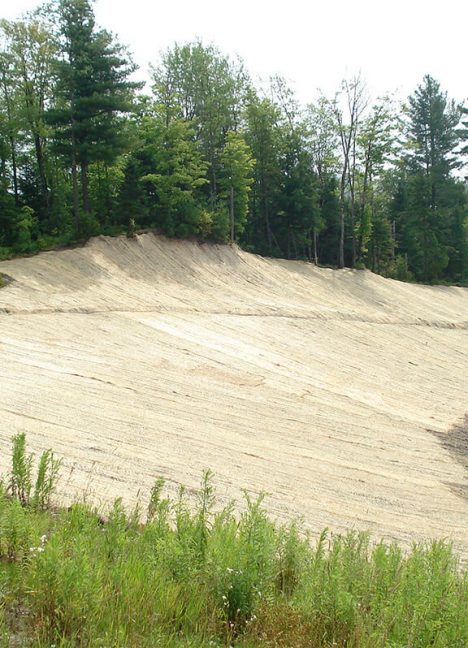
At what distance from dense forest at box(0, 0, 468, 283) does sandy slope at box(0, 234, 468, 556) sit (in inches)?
172

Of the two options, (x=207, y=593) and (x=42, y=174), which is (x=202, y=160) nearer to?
(x=42, y=174)

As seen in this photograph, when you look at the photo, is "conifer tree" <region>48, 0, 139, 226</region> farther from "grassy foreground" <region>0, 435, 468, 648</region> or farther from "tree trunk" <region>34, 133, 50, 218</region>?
"grassy foreground" <region>0, 435, 468, 648</region>

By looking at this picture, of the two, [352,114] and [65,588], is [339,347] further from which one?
[352,114]

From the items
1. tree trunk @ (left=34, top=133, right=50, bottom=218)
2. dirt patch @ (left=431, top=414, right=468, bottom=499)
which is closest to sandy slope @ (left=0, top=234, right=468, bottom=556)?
dirt patch @ (left=431, top=414, right=468, bottom=499)

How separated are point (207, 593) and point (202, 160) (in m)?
42.4

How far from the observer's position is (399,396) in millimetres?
18391

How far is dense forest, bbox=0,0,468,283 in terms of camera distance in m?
29.2

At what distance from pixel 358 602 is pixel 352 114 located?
161 feet

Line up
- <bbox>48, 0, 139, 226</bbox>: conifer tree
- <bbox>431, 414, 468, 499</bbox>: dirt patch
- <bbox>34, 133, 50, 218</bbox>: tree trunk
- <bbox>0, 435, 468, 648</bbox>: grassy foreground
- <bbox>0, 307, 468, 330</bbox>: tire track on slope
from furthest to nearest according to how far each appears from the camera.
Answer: <bbox>34, 133, 50, 218</bbox>: tree trunk → <bbox>48, 0, 139, 226</bbox>: conifer tree → <bbox>0, 307, 468, 330</bbox>: tire track on slope → <bbox>431, 414, 468, 499</bbox>: dirt patch → <bbox>0, 435, 468, 648</bbox>: grassy foreground

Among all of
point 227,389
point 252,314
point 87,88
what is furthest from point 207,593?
point 87,88

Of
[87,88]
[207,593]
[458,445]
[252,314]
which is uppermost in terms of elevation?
[87,88]

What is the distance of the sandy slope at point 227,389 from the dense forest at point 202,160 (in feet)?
14.3

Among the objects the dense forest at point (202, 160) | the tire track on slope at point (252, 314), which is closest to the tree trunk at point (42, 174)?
the dense forest at point (202, 160)

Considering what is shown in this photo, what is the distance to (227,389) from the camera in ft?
49.5
